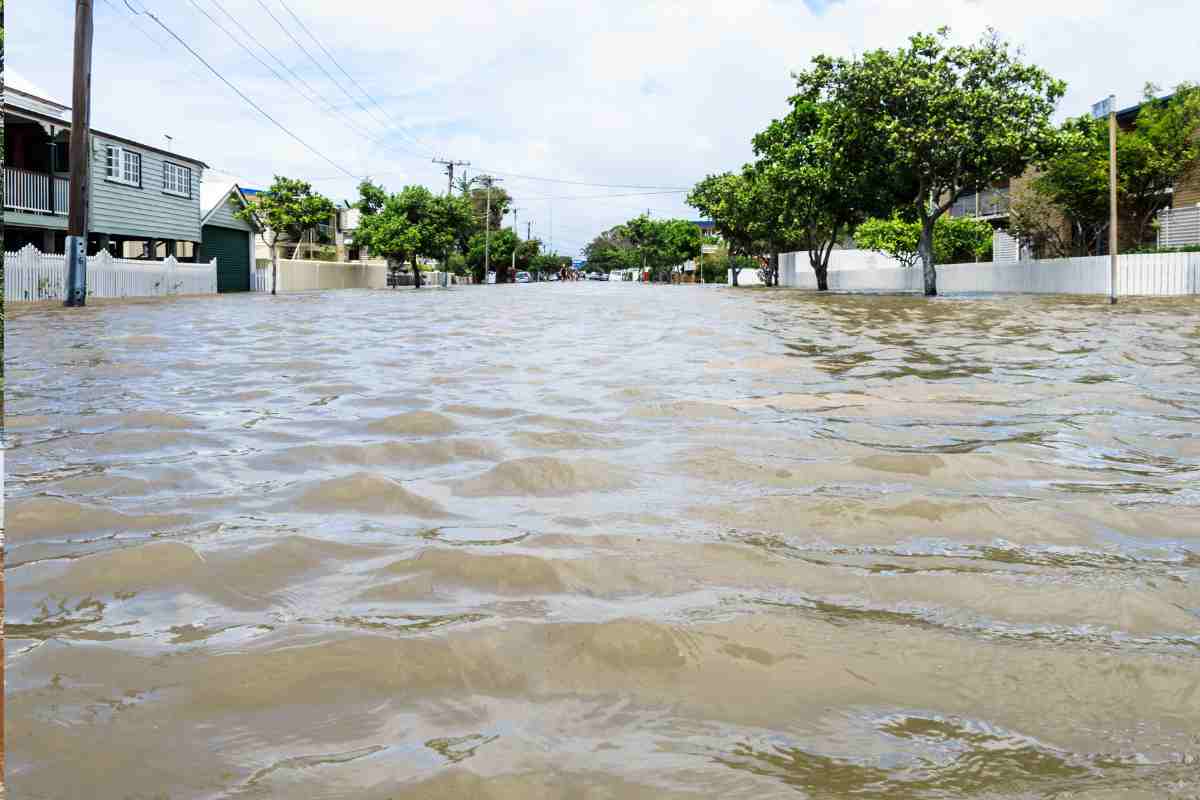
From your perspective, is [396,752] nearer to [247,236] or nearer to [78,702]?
[78,702]

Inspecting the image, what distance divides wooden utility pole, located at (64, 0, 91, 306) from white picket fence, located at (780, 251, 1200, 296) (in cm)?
2665

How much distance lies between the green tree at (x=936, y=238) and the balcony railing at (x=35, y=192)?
110 ft

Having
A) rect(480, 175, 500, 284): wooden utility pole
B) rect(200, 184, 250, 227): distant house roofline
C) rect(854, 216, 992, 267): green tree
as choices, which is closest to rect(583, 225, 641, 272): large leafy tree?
rect(480, 175, 500, 284): wooden utility pole

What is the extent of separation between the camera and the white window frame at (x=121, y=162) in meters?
32.7

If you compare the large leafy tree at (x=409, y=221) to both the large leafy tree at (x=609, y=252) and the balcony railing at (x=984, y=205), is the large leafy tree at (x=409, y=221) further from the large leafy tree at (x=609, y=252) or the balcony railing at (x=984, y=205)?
the large leafy tree at (x=609, y=252)

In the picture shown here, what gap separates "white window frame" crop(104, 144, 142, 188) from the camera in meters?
32.7

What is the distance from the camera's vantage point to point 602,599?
299cm

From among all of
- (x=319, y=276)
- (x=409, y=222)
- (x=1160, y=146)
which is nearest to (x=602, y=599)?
(x=1160, y=146)

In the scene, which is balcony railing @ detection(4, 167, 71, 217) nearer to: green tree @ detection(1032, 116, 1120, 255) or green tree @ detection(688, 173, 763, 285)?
green tree @ detection(1032, 116, 1120, 255)

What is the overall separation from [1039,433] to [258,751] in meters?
4.93

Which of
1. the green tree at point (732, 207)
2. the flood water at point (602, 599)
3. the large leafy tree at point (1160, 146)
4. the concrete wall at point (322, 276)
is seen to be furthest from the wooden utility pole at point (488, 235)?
the flood water at point (602, 599)

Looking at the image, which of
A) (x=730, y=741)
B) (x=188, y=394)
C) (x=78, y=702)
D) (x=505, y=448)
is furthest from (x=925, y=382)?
(x=78, y=702)

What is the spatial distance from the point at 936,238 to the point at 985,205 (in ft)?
26.3

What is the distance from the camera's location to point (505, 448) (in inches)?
208
